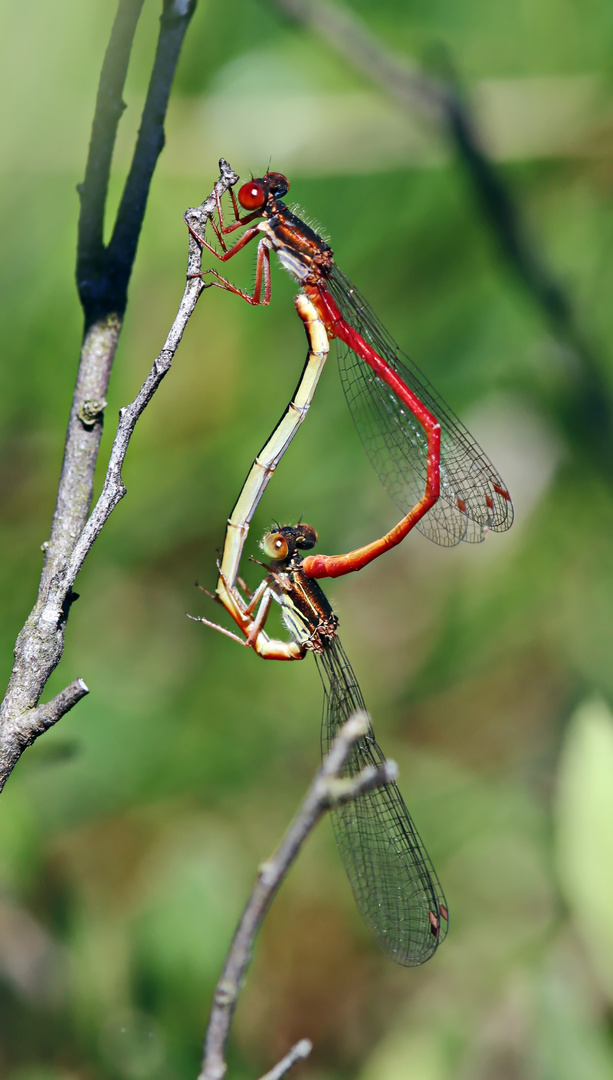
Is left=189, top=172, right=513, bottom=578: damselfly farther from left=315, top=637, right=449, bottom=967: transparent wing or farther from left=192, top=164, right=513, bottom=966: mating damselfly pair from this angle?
left=315, top=637, right=449, bottom=967: transparent wing

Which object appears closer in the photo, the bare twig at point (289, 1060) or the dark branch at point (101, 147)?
the bare twig at point (289, 1060)

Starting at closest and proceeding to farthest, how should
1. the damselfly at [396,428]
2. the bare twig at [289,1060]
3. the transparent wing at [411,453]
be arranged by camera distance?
1. the bare twig at [289,1060]
2. the damselfly at [396,428]
3. the transparent wing at [411,453]

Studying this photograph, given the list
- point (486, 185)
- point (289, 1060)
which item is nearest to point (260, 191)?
point (486, 185)

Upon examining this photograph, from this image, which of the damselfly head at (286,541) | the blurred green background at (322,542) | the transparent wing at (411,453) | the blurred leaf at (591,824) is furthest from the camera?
the blurred green background at (322,542)

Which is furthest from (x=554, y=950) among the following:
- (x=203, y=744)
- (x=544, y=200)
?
(x=544, y=200)

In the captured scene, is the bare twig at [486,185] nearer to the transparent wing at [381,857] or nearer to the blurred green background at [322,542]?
the blurred green background at [322,542]

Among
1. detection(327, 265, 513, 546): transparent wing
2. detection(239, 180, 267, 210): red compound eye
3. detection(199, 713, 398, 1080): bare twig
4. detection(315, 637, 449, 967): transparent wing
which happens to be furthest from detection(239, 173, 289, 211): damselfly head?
detection(199, 713, 398, 1080): bare twig

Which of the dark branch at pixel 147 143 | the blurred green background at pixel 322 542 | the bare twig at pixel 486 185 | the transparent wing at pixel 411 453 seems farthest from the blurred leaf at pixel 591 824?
the bare twig at pixel 486 185

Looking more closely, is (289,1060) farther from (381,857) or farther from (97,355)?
(381,857)

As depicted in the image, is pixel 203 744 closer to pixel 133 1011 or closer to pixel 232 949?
pixel 133 1011
